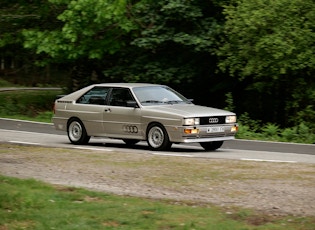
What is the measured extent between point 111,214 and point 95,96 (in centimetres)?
1059

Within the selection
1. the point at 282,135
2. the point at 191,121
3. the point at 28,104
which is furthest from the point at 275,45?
the point at 28,104

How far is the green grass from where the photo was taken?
882 centimetres

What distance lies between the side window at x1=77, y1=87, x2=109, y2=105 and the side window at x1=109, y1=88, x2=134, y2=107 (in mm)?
233

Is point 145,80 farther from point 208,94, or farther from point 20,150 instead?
point 20,150

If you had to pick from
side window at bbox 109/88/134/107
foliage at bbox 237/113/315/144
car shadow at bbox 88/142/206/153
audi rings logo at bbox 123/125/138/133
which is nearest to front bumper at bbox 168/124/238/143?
car shadow at bbox 88/142/206/153

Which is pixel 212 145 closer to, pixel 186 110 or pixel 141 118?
pixel 186 110

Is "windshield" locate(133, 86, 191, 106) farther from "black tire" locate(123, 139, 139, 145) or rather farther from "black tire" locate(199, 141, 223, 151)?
"black tire" locate(123, 139, 139, 145)

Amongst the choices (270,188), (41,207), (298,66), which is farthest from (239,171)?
(298,66)

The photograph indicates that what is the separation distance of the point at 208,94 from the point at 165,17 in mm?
6664

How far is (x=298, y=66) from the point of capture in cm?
2808

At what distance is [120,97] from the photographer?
19156mm

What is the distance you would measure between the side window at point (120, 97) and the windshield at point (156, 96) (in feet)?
0.67

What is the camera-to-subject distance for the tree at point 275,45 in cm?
2792

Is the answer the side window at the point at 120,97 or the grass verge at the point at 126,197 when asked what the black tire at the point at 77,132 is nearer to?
the side window at the point at 120,97
